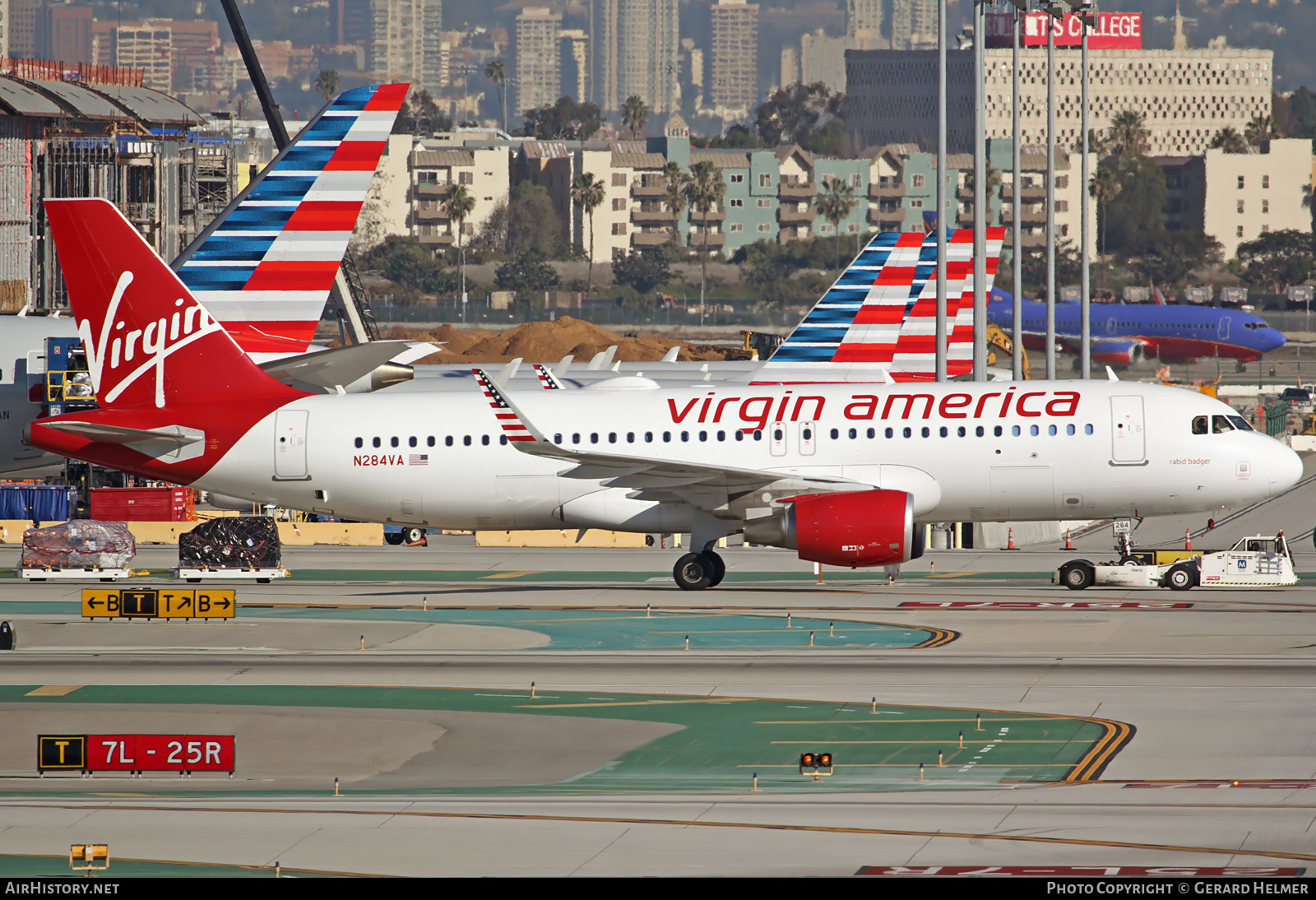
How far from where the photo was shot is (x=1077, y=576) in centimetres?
3922

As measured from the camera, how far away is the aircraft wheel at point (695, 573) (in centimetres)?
3928

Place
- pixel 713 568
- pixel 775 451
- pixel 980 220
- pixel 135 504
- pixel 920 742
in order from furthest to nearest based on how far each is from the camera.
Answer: pixel 135 504, pixel 980 220, pixel 713 568, pixel 775 451, pixel 920 742

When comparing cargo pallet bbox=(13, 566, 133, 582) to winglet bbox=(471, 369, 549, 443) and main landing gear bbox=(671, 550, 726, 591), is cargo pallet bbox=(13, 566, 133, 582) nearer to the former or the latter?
winglet bbox=(471, 369, 549, 443)

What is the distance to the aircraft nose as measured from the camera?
37.2 m

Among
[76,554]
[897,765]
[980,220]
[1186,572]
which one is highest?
[980,220]

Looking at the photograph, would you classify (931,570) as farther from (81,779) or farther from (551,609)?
(81,779)

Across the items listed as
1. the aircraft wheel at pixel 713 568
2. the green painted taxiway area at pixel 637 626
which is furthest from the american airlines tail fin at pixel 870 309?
the green painted taxiway area at pixel 637 626

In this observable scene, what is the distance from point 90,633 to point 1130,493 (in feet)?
72.2

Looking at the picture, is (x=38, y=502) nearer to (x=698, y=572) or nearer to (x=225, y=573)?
(x=225, y=573)

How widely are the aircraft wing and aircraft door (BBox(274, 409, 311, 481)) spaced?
14.6 feet

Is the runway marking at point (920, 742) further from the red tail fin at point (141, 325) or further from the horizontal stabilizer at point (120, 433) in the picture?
the horizontal stabilizer at point (120, 433)

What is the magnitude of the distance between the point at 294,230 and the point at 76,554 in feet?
33.7

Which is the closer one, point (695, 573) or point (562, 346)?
point (695, 573)

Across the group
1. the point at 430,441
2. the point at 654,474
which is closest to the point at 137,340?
the point at 430,441
